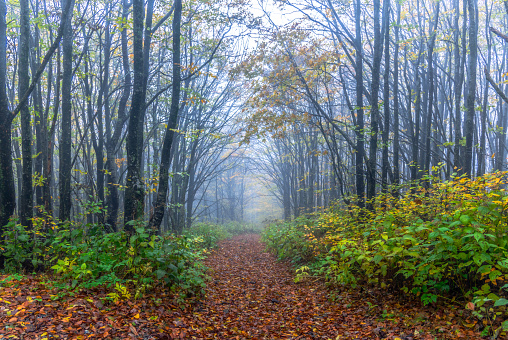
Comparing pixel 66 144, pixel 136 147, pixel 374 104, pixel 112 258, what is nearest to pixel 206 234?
pixel 66 144

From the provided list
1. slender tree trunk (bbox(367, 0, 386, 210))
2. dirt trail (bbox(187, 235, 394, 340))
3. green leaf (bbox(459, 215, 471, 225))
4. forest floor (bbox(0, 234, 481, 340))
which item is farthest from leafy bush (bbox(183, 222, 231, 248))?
green leaf (bbox(459, 215, 471, 225))

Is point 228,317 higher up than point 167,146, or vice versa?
point 167,146

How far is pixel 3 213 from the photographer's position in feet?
16.6

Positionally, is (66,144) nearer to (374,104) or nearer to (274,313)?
(274,313)

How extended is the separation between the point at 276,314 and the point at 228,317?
824mm

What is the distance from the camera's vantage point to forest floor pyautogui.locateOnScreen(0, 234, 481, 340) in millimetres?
3211

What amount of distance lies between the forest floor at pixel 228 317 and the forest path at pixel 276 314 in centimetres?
1

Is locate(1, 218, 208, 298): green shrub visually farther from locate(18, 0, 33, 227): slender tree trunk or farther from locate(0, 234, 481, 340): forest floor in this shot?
locate(18, 0, 33, 227): slender tree trunk

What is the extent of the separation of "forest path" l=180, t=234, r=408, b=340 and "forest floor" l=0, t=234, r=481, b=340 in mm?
14

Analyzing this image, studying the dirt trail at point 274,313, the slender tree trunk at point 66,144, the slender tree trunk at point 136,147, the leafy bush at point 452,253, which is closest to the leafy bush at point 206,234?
the dirt trail at point 274,313

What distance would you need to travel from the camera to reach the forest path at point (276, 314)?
3.98 metres

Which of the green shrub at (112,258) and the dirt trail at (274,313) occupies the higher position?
the green shrub at (112,258)

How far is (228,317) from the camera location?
4.67 metres

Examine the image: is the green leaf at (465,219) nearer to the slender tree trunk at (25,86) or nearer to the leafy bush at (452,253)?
the leafy bush at (452,253)
